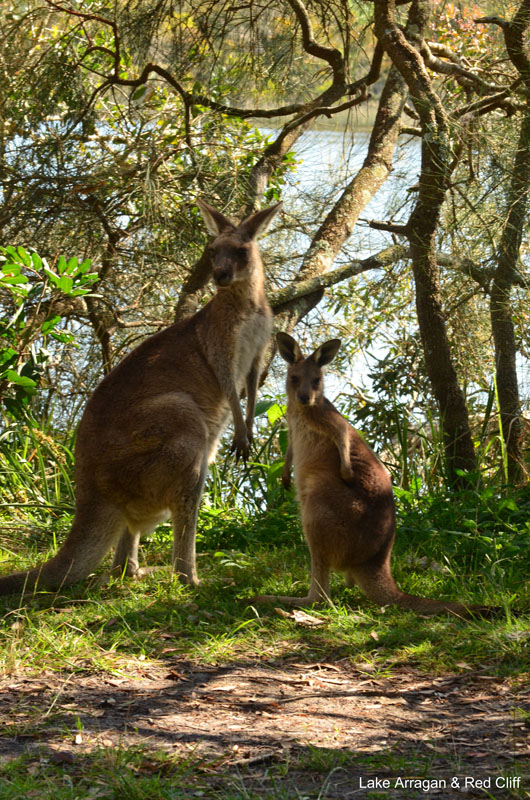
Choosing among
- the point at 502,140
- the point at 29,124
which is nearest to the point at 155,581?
the point at 502,140

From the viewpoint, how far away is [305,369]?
14.4ft

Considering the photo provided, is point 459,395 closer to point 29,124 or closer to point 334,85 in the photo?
point 334,85

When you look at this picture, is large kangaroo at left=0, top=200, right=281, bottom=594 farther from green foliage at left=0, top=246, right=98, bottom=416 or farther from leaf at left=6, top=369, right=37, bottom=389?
leaf at left=6, top=369, right=37, bottom=389

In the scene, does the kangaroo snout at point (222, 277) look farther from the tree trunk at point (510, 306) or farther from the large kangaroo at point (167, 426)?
the tree trunk at point (510, 306)

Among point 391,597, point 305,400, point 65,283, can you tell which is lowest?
point 391,597

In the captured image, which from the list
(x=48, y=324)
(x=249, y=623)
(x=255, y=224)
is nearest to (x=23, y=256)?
(x=48, y=324)

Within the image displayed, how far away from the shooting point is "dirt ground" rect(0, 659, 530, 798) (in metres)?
2.40

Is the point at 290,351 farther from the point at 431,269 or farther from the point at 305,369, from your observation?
the point at 431,269

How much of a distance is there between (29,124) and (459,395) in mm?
3916

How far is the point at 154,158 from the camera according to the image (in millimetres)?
5906

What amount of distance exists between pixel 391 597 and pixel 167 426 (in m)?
1.38

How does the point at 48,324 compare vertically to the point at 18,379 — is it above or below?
above

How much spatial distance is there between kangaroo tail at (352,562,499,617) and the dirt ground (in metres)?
0.51

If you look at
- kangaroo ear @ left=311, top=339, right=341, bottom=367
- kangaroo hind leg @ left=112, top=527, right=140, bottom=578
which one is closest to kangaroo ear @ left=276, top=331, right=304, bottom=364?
kangaroo ear @ left=311, top=339, right=341, bottom=367
